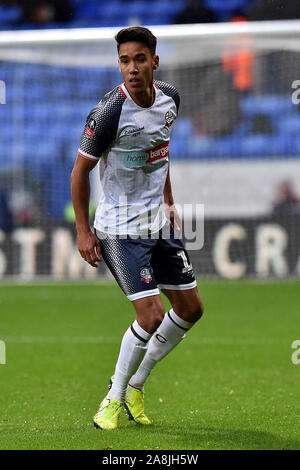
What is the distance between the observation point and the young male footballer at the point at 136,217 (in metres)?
4.41

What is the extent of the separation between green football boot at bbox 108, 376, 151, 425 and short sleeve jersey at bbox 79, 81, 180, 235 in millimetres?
953

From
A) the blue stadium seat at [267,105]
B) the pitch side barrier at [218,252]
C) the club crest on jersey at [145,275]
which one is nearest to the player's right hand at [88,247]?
the club crest on jersey at [145,275]

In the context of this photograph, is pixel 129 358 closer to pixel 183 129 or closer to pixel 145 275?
pixel 145 275

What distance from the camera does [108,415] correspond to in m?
4.50

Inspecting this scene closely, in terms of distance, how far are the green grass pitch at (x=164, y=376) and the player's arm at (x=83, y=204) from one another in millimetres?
989

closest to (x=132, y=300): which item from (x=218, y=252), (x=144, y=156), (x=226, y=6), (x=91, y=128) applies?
(x=144, y=156)

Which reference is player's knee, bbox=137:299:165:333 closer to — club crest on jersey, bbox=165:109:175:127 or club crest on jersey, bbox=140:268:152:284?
club crest on jersey, bbox=140:268:152:284

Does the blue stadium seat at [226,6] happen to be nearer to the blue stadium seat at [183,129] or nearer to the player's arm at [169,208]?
the blue stadium seat at [183,129]

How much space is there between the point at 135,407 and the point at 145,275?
→ 809mm

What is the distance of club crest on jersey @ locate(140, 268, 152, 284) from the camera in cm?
449

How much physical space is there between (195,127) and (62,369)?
24.0 ft

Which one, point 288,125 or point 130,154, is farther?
point 288,125
